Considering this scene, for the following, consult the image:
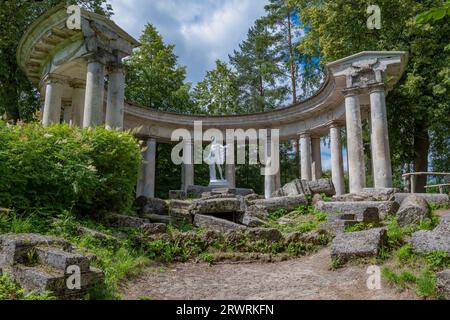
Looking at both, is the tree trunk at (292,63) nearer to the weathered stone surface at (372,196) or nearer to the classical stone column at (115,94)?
the weathered stone surface at (372,196)

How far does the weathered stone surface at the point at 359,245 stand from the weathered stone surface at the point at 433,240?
0.67 m

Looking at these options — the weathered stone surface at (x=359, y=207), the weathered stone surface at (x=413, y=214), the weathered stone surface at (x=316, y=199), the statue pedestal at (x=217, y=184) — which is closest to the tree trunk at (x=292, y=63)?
the statue pedestal at (x=217, y=184)

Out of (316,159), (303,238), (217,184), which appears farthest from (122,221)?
(316,159)

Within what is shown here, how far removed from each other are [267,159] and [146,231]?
62.3 feet

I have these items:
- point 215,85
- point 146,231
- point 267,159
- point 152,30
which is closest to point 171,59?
point 152,30

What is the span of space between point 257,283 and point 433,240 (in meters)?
3.59

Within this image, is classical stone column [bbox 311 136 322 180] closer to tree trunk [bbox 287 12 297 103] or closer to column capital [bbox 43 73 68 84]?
tree trunk [bbox 287 12 297 103]

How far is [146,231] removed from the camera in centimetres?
975

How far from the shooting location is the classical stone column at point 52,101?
17984 mm

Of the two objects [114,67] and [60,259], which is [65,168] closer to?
[60,259]

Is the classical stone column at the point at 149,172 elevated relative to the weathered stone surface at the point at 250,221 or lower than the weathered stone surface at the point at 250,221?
elevated

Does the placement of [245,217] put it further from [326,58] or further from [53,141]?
[326,58]

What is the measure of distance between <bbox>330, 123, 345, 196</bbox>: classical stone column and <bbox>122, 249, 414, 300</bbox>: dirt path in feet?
48.7
